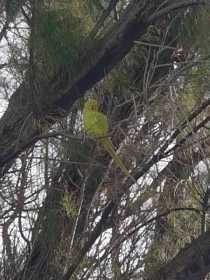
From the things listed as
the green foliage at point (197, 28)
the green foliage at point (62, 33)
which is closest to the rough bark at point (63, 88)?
the green foliage at point (62, 33)

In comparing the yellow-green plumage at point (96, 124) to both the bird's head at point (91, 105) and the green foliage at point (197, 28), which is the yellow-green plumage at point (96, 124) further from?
the green foliage at point (197, 28)

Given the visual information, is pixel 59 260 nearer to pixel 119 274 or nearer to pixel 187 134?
pixel 119 274

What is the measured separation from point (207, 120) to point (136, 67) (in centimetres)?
42

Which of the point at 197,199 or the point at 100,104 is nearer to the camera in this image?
the point at 100,104

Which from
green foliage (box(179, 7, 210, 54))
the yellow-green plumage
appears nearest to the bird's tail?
the yellow-green plumage

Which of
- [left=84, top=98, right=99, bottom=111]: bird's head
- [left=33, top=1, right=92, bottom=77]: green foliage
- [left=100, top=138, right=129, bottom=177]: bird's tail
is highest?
[left=33, top=1, right=92, bottom=77]: green foliage

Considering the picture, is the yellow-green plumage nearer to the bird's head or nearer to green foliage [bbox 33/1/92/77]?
the bird's head

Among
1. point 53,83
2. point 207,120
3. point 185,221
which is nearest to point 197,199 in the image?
point 185,221

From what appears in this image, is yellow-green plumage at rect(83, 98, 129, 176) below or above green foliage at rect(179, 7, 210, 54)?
below

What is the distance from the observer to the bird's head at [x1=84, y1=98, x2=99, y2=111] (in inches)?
70.2

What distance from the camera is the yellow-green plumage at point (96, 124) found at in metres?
1.70

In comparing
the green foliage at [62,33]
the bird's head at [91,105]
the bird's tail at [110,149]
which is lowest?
the bird's tail at [110,149]

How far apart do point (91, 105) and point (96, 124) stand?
11cm

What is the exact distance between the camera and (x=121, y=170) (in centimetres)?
213
